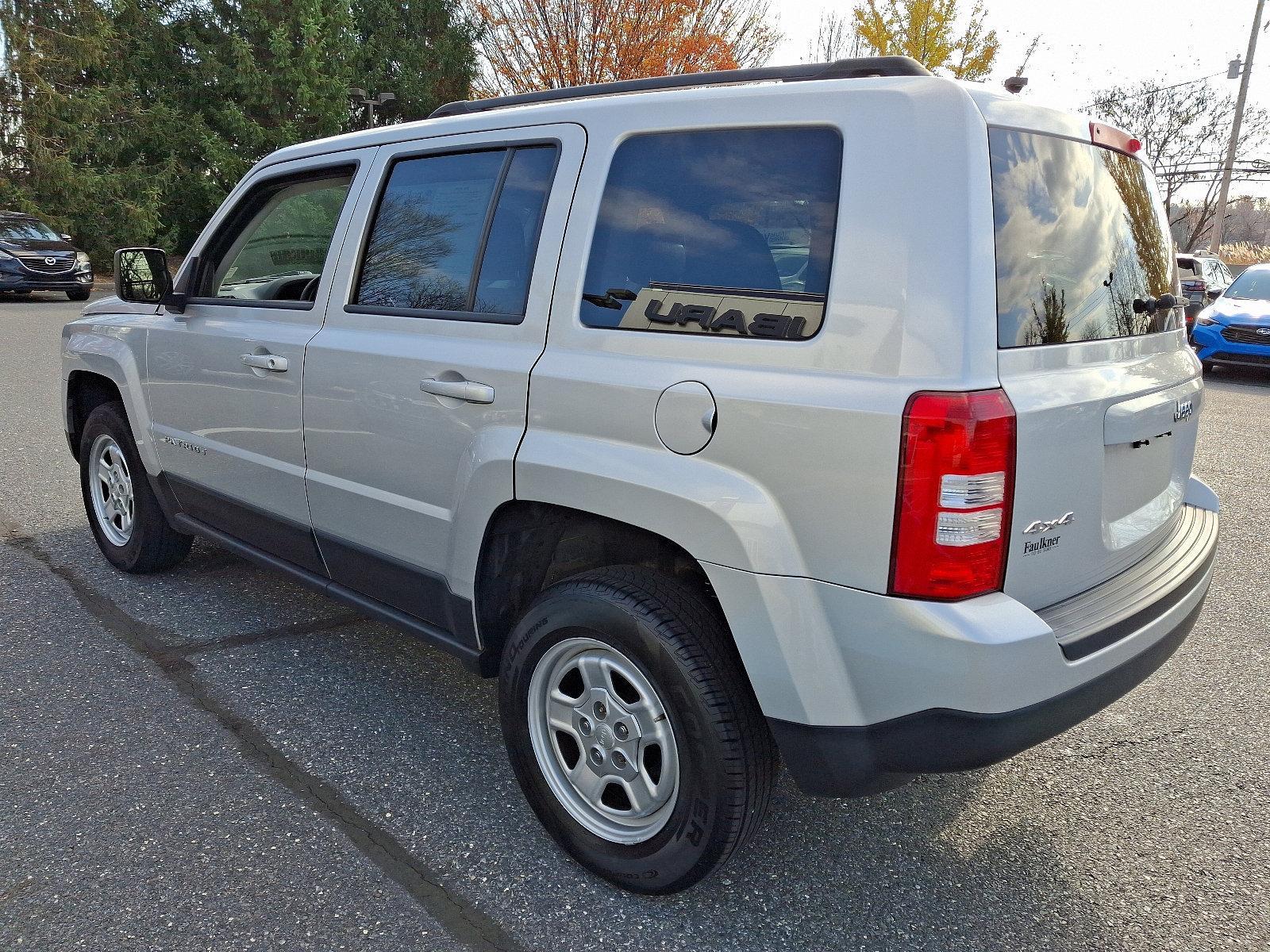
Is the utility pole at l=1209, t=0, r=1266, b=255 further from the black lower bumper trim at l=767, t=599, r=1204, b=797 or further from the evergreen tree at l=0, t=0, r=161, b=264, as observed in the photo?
the black lower bumper trim at l=767, t=599, r=1204, b=797

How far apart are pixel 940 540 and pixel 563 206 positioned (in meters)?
1.32

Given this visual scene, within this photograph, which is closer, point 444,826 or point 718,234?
point 718,234

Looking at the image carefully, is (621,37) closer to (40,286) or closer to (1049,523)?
(40,286)

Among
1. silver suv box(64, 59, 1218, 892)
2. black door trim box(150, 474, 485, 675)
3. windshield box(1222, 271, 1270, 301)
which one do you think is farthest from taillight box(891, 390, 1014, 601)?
windshield box(1222, 271, 1270, 301)

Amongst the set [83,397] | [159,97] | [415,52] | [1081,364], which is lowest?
[83,397]

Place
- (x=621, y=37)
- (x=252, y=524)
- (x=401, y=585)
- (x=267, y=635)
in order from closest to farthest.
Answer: (x=401, y=585) → (x=252, y=524) → (x=267, y=635) → (x=621, y=37)

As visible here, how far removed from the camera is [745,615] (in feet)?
7.15

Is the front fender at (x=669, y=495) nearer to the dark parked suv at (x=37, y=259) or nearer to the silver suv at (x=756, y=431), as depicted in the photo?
the silver suv at (x=756, y=431)

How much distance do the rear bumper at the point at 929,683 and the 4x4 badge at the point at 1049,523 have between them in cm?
16

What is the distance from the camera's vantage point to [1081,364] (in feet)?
7.43

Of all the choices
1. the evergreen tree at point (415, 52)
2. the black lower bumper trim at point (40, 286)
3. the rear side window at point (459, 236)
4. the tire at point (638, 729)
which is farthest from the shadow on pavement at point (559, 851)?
the evergreen tree at point (415, 52)

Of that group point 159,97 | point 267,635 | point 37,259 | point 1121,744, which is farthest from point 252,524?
point 159,97

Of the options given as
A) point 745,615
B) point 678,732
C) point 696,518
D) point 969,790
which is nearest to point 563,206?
point 696,518

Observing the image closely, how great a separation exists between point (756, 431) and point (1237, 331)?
43.9 feet
